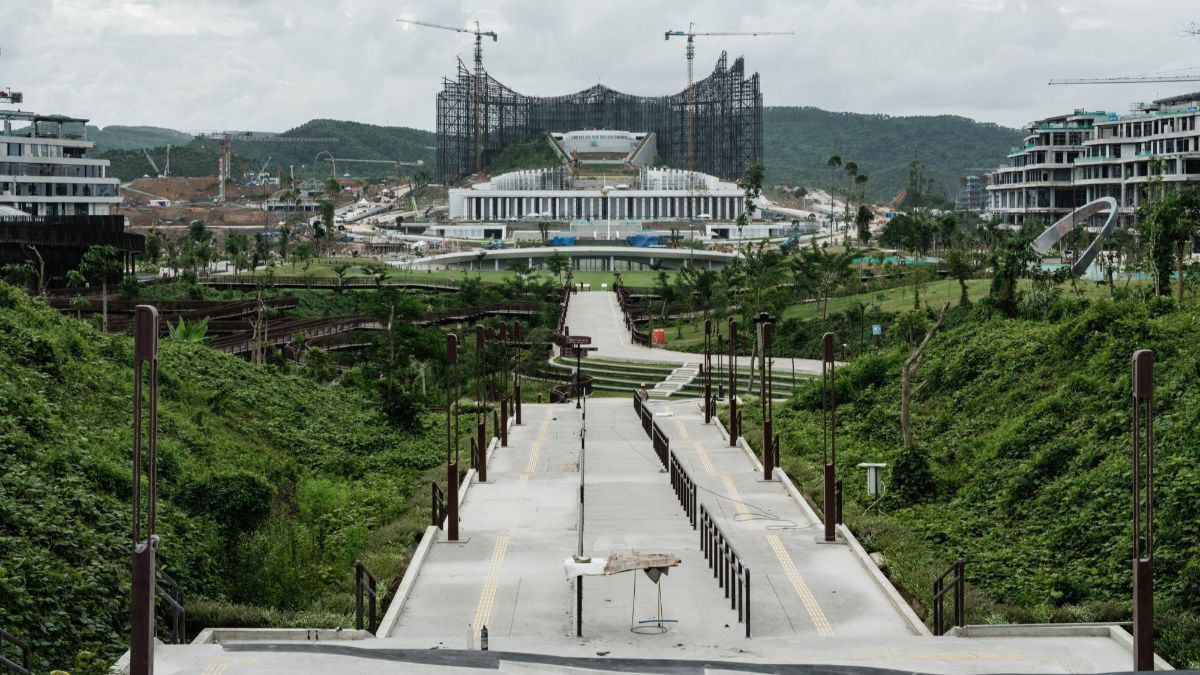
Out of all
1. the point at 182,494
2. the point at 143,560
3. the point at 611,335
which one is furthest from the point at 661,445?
the point at 611,335

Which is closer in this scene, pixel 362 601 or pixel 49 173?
pixel 362 601

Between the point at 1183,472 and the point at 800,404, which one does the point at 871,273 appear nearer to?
the point at 800,404

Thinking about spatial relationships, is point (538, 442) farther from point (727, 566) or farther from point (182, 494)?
point (727, 566)

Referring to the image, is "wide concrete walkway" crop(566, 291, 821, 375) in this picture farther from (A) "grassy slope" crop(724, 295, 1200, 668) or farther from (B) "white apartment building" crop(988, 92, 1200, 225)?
(B) "white apartment building" crop(988, 92, 1200, 225)

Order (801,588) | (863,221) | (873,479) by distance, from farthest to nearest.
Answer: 1. (863,221)
2. (873,479)
3. (801,588)

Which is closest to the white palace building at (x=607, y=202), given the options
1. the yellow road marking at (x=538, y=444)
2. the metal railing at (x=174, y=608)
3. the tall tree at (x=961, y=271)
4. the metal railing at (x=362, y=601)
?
the tall tree at (x=961, y=271)
